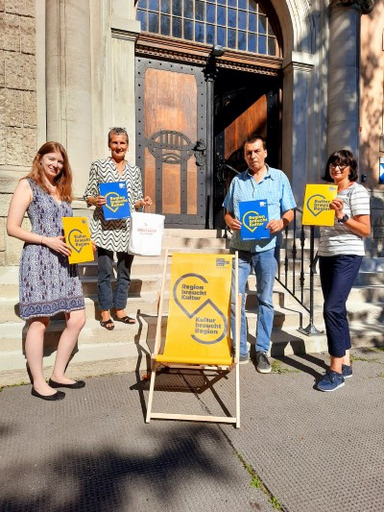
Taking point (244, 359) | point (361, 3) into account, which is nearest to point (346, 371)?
point (244, 359)

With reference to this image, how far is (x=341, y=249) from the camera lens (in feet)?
10.7

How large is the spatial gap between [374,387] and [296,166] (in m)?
4.96

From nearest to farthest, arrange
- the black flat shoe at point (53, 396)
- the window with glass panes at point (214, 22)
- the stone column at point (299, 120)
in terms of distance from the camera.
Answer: the black flat shoe at point (53, 396), the window with glass panes at point (214, 22), the stone column at point (299, 120)

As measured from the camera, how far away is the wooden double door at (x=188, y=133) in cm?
686

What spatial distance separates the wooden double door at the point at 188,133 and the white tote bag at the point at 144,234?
3.32 m

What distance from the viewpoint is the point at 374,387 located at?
3.47 m

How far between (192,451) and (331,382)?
4.96 feet

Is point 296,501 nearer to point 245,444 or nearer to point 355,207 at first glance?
point 245,444

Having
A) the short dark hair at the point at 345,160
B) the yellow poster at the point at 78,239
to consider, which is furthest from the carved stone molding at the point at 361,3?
the yellow poster at the point at 78,239

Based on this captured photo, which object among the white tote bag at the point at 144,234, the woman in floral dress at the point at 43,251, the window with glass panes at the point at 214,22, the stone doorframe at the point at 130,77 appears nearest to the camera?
the woman in floral dress at the point at 43,251

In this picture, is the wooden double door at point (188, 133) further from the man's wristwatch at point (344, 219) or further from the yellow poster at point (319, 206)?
the man's wristwatch at point (344, 219)

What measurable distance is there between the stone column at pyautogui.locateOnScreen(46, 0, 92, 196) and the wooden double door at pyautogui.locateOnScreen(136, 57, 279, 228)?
1.29 metres

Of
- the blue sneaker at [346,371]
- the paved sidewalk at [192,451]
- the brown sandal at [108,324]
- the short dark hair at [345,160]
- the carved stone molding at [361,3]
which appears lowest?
the paved sidewalk at [192,451]

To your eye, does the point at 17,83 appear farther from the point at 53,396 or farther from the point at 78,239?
the point at 53,396
